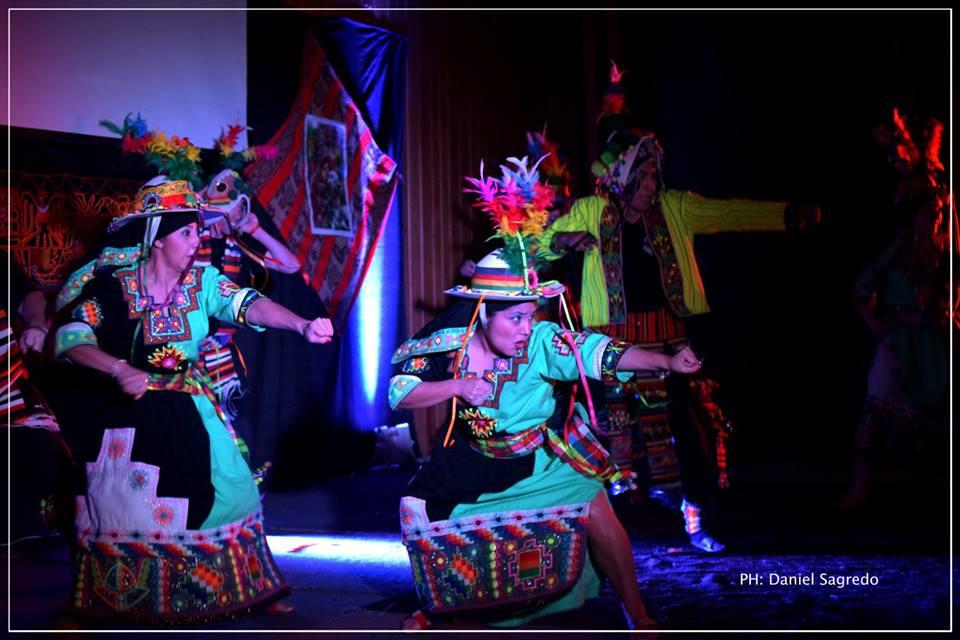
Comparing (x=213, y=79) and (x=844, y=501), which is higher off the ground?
(x=213, y=79)

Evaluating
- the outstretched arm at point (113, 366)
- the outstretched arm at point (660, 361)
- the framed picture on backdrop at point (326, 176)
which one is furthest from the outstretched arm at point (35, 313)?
the outstretched arm at point (660, 361)

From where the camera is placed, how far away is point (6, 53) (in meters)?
4.94

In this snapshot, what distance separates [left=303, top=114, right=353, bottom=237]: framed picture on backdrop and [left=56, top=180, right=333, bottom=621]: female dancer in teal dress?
271 cm

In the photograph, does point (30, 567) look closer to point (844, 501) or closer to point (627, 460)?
point (627, 460)

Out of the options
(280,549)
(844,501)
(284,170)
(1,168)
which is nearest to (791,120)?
(844,501)

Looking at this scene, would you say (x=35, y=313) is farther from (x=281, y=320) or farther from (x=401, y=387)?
(x=401, y=387)

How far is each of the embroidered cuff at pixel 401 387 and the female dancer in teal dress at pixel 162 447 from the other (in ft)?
1.02

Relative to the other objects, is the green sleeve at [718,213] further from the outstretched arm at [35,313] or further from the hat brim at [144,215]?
the outstretched arm at [35,313]

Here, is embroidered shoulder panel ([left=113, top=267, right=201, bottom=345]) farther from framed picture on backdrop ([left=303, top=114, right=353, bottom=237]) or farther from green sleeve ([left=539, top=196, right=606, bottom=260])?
framed picture on backdrop ([left=303, top=114, right=353, bottom=237])

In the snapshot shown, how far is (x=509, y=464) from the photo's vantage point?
143 inches

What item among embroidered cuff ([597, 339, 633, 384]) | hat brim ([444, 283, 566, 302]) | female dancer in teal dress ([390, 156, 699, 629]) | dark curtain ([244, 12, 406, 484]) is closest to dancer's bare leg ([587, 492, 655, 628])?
female dancer in teal dress ([390, 156, 699, 629])

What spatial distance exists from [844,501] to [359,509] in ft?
8.44

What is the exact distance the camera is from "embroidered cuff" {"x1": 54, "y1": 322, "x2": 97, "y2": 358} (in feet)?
11.8

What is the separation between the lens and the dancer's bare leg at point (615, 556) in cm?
343
